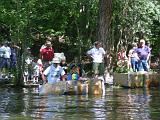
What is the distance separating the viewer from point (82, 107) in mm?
13719

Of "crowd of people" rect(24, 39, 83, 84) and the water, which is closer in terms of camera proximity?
the water

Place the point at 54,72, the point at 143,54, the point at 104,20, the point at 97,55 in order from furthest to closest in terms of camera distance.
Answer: the point at 104,20
the point at 143,54
the point at 97,55
the point at 54,72

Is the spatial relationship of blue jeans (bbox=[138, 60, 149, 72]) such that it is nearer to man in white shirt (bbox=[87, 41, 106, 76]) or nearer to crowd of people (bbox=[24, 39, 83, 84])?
man in white shirt (bbox=[87, 41, 106, 76])

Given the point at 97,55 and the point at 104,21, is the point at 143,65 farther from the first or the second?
the point at 104,21

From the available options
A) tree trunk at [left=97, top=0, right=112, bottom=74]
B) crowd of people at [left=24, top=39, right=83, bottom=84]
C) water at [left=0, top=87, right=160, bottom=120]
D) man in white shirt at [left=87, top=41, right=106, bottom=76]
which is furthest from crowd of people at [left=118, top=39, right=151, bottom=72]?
water at [left=0, top=87, right=160, bottom=120]

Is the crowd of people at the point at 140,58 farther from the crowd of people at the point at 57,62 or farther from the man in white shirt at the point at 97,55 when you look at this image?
the man in white shirt at the point at 97,55

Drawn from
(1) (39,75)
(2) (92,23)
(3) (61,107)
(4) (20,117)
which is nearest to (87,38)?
(2) (92,23)

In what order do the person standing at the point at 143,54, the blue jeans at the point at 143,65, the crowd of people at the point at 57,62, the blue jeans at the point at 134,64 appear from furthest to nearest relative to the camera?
the blue jeans at the point at 134,64 → the blue jeans at the point at 143,65 → the person standing at the point at 143,54 → the crowd of people at the point at 57,62

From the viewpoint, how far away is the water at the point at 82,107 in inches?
466

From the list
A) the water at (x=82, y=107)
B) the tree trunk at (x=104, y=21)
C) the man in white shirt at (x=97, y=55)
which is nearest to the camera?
the water at (x=82, y=107)

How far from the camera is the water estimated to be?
1184 cm

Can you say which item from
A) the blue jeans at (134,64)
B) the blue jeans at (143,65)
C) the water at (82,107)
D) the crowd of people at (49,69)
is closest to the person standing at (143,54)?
the blue jeans at (143,65)

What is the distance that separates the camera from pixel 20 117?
11.8 m

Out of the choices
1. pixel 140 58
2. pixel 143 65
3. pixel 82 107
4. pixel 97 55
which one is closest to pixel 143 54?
pixel 140 58
